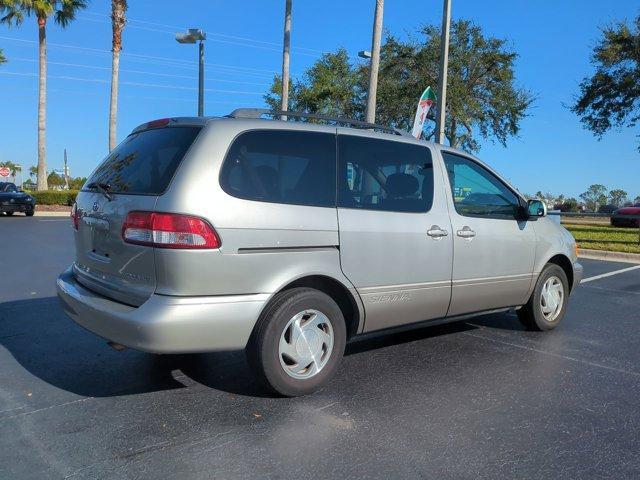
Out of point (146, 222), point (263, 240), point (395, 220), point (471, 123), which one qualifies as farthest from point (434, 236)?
point (471, 123)

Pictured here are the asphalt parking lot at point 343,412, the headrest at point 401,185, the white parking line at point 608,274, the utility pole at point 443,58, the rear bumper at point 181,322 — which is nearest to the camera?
the asphalt parking lot at point 343,412

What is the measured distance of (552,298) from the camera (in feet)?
19.2

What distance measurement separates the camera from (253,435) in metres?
3.26

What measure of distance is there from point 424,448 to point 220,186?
194cm

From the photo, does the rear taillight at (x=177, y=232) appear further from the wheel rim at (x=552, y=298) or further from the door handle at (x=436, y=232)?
the wheel rim at (x=552, y=298)

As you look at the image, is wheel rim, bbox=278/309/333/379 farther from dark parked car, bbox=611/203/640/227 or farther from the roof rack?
dark parked car, bbox=611/203/640/227

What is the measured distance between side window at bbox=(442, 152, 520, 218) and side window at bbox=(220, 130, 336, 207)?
1321 millimetres

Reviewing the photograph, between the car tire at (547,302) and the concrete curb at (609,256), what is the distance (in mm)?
7989

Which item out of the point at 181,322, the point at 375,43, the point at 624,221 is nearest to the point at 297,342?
the point at 181,322

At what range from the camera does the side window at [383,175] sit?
13.6 feet

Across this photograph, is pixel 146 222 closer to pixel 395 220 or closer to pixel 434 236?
pixel 395 220

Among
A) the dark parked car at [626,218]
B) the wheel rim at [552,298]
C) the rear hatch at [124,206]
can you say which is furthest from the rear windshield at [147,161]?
the dark parked car at [626,218]

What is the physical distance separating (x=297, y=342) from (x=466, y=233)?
6.12 feet

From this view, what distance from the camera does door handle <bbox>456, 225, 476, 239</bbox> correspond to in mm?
4715
